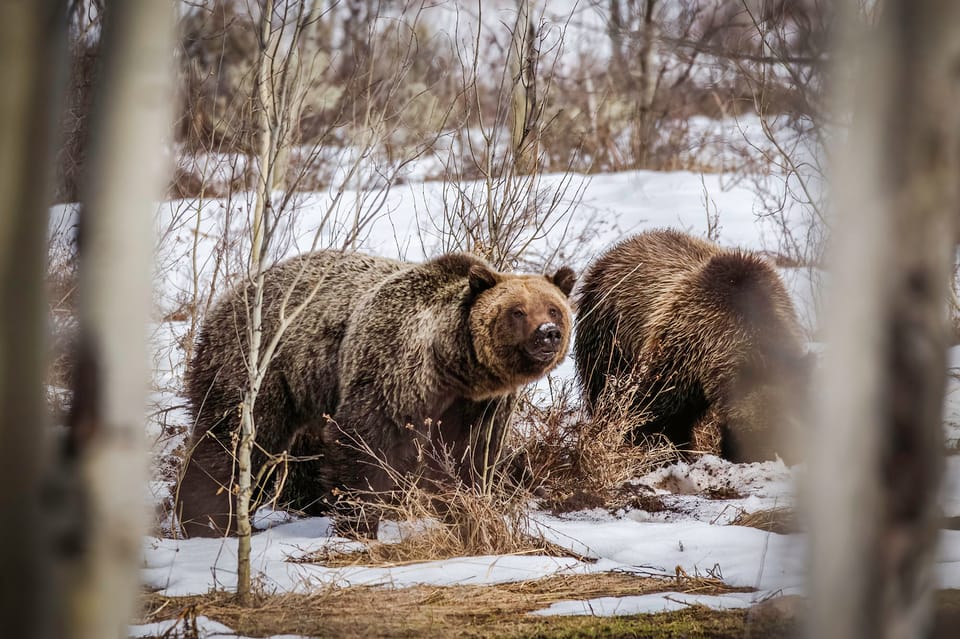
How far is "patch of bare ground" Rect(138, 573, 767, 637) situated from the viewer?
407cm

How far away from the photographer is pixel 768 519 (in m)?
6.09

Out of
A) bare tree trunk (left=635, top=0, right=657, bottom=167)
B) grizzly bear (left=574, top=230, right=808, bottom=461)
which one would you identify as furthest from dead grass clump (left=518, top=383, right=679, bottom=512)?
bare tree trunk (left=635, top=0, right=657, bottom=167)

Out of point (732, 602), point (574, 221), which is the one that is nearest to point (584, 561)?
point (732, 602)

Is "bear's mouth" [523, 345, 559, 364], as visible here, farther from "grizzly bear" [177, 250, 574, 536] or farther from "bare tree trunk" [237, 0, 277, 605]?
"bare tree trunk" [237, 0, 277, 605]

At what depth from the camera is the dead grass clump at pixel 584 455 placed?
21.9ft

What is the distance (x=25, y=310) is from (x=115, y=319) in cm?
18

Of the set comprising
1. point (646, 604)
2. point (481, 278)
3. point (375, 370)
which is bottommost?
point (646, 604)

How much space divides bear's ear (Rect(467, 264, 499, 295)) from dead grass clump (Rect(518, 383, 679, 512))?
3.83 ft

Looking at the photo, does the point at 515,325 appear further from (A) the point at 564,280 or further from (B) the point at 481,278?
(A) the point at 564,280

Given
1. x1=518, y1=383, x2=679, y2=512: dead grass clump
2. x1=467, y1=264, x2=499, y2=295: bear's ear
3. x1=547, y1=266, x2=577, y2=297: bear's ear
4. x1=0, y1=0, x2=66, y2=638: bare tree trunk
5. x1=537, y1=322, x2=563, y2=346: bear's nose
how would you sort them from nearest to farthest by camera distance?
x1=0, y1=0, x2=66, y2=638: bare tree trunk → x1=537, y1=322, x2=563, y2=346: bear's nose → x1=467, y1=264, x2=499, y2=295: bear's ear → x1=547, y1=266, x2=577, y2=297: bear's ear → x1=518, y1=383, x2=679, y2=512: dead grass clump

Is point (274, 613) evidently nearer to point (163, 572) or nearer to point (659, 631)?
point (163, 572)

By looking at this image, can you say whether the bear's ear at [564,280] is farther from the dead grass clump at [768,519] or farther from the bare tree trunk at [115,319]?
the bare tree trunk at [115,319]

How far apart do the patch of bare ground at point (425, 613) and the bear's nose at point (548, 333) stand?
1.41 meters

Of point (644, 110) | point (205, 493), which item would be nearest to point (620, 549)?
point (205, 493)
